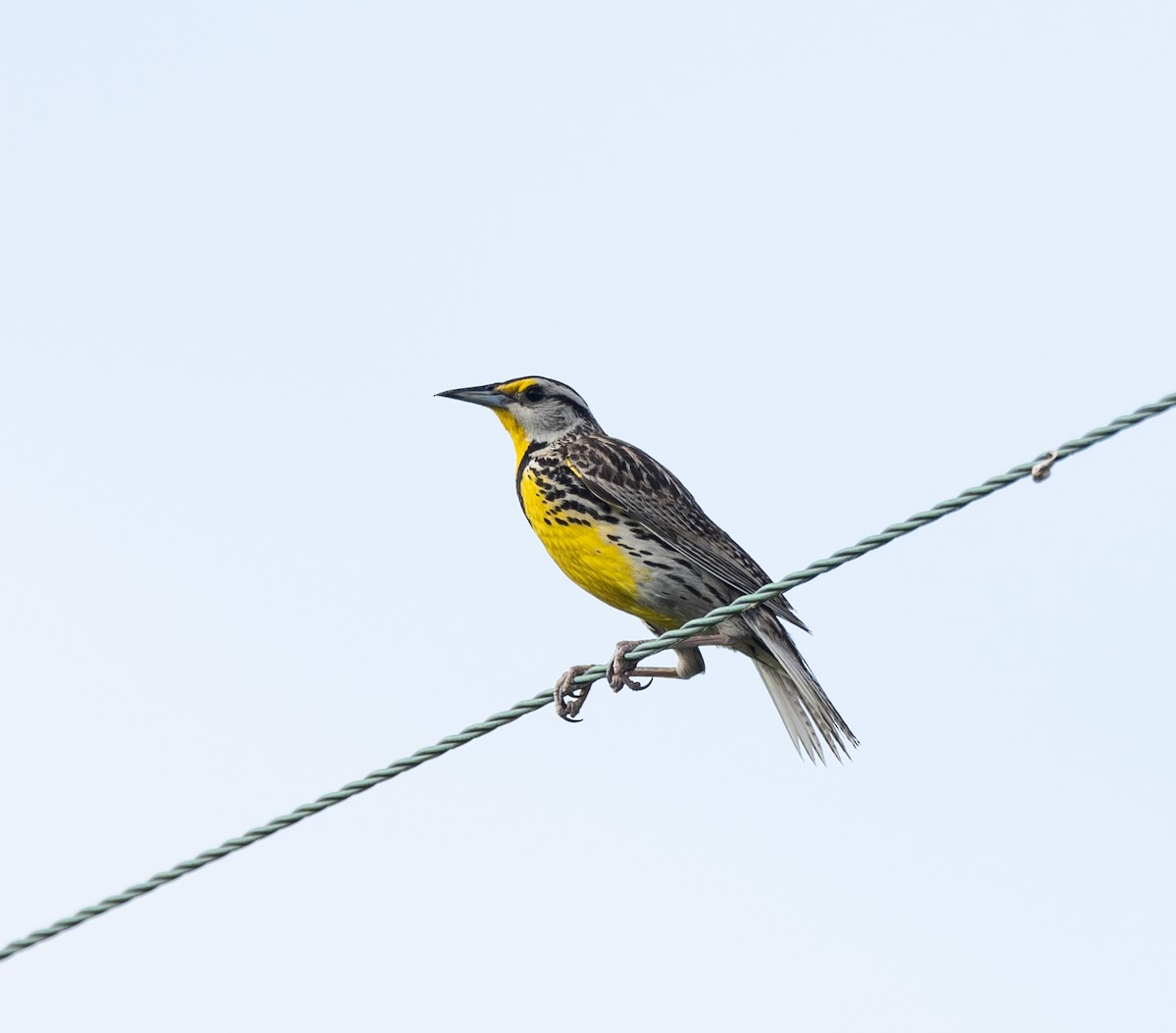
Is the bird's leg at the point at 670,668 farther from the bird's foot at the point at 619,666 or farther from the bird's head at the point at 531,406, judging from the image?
the bird's head at the point at 531,406

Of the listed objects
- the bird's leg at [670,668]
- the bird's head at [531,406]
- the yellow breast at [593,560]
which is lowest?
the bird's leg at [670,668]

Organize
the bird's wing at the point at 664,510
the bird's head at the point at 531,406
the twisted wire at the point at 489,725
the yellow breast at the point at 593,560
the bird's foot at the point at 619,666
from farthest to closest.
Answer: the bird's head at the point at 531,406, the bird's wing at the point at 664,510, the yellow breast at the point at 593,560, the bird's foot at the point at 619,666, the twisted wire at the point at 489,725

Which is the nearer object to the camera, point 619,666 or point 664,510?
Answer: point 619,666

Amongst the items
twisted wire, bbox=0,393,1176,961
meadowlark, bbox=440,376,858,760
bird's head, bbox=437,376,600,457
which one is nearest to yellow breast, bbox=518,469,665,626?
meadowlark, bbox=440,376,858,760

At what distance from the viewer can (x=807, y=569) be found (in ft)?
14.6

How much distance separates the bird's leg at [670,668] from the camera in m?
6.33

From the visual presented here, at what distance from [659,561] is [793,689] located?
72 centimetres

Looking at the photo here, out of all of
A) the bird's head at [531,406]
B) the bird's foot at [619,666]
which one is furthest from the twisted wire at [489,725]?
the bird's head at [531,406]

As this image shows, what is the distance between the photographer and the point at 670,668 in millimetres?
7523

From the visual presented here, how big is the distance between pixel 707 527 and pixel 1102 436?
3633 millimetres

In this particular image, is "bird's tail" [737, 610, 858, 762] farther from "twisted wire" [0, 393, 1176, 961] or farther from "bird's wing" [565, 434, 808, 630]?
"twisted wire" [0, 393, 1176, 961]

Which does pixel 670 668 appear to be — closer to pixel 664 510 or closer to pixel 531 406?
pixel 664 510

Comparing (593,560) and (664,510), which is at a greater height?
(664,510)

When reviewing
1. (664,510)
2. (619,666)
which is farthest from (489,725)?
(664,510)
